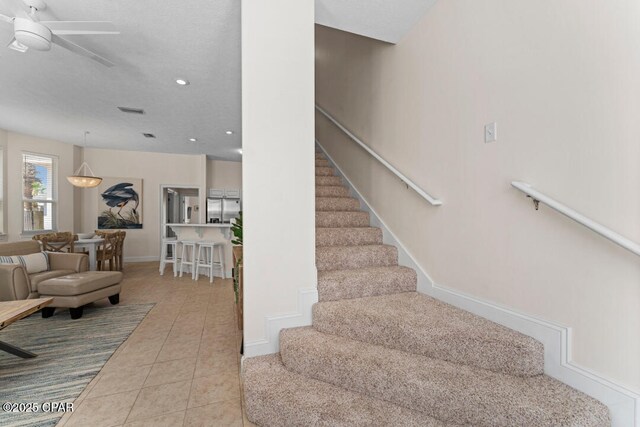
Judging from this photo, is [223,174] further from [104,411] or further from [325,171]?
[104,411]

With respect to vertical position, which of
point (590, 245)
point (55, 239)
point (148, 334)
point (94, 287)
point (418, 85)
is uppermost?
point (418, 85)

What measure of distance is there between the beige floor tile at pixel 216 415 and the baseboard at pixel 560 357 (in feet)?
5.49

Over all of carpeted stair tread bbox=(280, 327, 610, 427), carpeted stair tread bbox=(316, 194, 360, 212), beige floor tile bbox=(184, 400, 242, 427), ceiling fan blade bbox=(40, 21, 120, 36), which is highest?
ceiling fan blade bbox=(40, 21, 120, 36)

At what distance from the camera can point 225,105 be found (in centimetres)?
445

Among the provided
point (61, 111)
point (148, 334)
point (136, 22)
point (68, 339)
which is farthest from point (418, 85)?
point (61, 111)

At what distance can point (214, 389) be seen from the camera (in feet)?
6.31

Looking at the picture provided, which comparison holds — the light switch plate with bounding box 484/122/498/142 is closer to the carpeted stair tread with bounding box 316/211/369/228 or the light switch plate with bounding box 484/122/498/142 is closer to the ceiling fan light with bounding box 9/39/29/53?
the carpeted stair tread with bounding box 316/211/369/228

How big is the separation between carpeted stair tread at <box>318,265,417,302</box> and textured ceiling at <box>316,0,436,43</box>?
2.23 meters

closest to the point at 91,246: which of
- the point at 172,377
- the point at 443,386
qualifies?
the point at 172,377

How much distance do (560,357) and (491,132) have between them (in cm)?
135

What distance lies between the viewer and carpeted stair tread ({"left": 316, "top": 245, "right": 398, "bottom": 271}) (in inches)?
97.2

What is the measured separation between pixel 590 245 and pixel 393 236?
1.56 metres

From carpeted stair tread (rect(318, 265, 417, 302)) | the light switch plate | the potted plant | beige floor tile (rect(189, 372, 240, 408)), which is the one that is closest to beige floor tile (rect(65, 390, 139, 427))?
beige floor tile (rect(189, 372, 240, 408))

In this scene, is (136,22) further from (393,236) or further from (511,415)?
(511,415)
